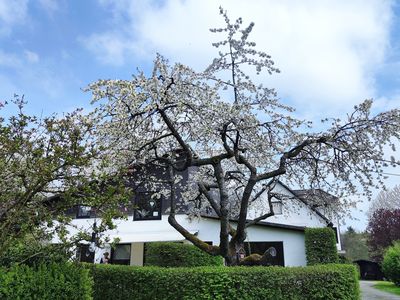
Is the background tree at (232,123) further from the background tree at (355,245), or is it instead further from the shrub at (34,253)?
the background tree at (355,245)

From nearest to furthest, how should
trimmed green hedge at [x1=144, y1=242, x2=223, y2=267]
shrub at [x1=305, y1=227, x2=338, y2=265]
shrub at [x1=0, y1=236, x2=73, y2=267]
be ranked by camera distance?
shrub at [x1=0, y1=236, x2=73, y2=267] → trimmed green hedge at [x1=144, y1=242, x2=223, y2=267] → shrub at [x1=305, y1=227, x2=338, y2=265]

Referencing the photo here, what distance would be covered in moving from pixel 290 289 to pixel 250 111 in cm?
372

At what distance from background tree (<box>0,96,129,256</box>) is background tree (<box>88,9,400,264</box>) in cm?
155

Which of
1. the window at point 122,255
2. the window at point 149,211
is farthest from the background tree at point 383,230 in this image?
the window at point 122,255

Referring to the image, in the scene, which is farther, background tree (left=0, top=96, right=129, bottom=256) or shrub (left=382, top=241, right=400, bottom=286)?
shrub (left=382, top=241, right=400, bottom=286)

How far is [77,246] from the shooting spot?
17.3 feet

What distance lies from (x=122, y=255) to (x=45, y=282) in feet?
45.7

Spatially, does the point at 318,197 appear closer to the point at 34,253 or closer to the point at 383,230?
the point at 34,253

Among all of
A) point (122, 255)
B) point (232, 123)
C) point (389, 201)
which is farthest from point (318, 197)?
point (389, 201)

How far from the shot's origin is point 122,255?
17.8 meters

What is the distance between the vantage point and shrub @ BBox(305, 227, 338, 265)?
14859 millimetres

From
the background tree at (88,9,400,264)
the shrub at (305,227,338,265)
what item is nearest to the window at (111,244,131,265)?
the shrub at (305,227,338,265)

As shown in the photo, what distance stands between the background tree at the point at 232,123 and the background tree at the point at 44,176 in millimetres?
1548

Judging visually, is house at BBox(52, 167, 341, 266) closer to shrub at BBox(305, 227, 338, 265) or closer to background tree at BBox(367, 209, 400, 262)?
shrub at BBox(305, 227, 338, 265)
